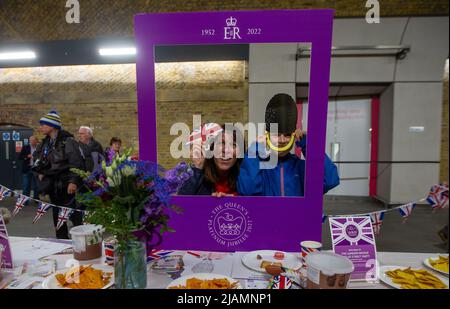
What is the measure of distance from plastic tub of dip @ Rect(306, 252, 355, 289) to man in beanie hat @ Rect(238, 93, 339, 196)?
1.36 feet

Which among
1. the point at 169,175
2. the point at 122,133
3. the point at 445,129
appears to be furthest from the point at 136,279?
the point at 445,129

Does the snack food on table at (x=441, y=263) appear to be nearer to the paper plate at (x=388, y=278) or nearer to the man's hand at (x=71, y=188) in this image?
the paper plate at (x=388, y=278)


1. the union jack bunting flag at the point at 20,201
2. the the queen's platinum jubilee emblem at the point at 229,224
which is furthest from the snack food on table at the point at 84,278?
the union jack bunting flag at the point at 20,201

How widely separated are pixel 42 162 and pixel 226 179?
8.55ft

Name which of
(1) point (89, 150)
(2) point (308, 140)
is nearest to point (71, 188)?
(1) point (89, 150)

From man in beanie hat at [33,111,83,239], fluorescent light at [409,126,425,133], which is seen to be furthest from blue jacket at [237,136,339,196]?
fluorescent light at [409,126,425,133]

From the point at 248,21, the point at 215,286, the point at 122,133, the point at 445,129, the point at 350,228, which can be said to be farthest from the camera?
the point at 445,129

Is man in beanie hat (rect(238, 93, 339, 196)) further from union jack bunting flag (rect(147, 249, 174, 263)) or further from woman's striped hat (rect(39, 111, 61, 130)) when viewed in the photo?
woman's striped hat (rect(39, 111, 61, 130))

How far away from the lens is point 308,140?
1265 millimetres

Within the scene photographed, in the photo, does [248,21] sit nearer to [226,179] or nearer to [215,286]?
[226,179]

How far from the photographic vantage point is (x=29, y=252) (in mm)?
1310

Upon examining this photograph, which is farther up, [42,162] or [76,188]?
[42,162]

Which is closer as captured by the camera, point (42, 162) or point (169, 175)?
point (169, 175)

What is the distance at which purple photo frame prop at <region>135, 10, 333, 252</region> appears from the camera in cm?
122
